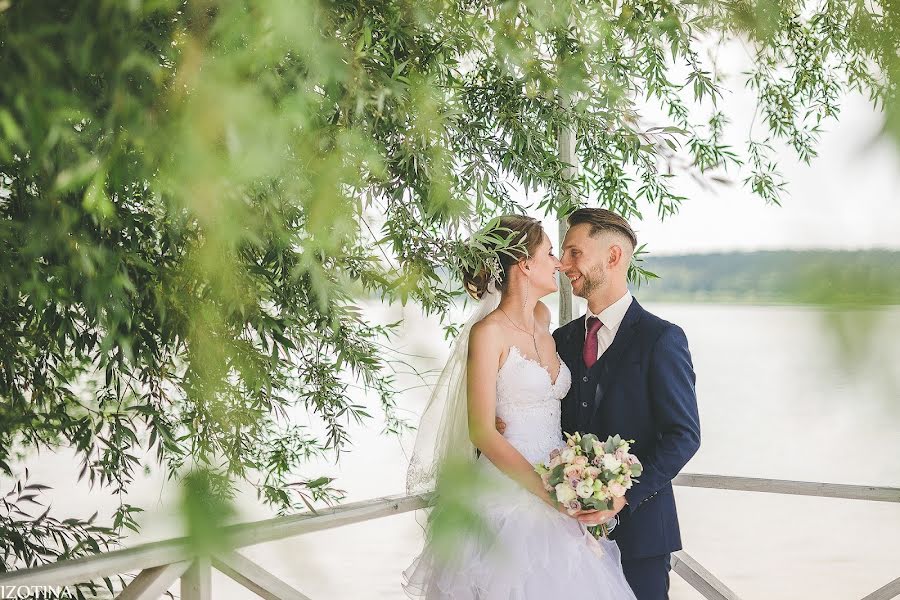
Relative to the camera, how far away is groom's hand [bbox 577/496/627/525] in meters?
2.34

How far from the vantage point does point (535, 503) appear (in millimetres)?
2602

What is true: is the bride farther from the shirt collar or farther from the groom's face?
the shirt collar

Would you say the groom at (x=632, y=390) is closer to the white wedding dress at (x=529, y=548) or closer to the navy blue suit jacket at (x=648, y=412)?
the navy blue suit jacket at (x=648, y=412)

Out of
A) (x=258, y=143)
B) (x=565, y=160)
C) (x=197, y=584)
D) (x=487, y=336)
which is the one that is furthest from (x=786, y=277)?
(x=565, y=160)

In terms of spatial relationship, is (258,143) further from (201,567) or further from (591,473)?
(591,473)

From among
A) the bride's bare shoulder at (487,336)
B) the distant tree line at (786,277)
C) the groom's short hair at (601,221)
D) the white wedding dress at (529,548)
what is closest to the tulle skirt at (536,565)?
the white wedding dress at (529,548)

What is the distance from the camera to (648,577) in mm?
2598

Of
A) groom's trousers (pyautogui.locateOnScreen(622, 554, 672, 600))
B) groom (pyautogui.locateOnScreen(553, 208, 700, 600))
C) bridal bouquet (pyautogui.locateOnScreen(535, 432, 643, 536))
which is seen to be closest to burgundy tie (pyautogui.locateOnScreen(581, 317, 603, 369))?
groom (pyautogui.locateOnScreen(553, 208, 700, 600))

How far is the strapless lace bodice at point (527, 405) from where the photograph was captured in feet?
8.96

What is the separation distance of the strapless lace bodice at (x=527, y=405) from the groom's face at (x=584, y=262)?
283 mm

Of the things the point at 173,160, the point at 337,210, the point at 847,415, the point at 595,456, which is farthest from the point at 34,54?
the point at 595,456

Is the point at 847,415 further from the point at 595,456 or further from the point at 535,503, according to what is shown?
the point at 535,503

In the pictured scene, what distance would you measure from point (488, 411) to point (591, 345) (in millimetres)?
397

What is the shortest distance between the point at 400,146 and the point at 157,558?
104 cm
